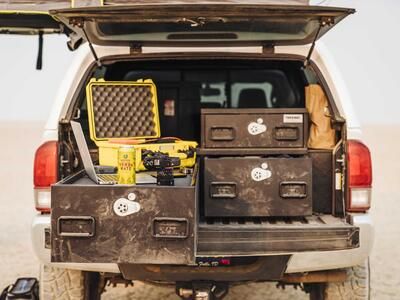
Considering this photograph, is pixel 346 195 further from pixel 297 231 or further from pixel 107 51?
pixel 107 51

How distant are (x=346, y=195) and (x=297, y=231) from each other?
467 mm

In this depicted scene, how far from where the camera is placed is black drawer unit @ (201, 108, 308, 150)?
378 centimetres

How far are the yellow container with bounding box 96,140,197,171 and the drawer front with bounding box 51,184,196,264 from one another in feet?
3.38

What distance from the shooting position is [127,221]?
2.76 m

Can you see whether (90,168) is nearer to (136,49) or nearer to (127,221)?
(127,221)

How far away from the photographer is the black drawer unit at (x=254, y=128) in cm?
378

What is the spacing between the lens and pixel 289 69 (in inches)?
217

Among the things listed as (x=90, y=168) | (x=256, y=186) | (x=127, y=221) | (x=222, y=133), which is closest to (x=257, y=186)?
(x=256, y=186)

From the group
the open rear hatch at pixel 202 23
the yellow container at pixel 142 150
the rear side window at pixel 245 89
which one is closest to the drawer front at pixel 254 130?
the yellow container at pixel 142 150

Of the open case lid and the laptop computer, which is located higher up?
the open case lid

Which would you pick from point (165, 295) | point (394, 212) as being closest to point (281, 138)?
point (165, 295)

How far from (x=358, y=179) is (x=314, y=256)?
532 mm

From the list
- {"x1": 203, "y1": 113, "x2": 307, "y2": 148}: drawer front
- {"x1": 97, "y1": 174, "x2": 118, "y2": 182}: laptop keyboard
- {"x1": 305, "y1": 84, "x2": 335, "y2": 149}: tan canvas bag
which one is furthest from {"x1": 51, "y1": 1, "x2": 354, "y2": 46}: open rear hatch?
{"x1": 97, "y1": 174, "x2": 118, "y2": 182}: laptop keyboard

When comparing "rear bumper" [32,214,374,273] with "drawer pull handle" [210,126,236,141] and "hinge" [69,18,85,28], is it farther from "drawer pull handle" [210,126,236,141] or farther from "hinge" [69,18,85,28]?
"hinge" [69,18,85,28]
